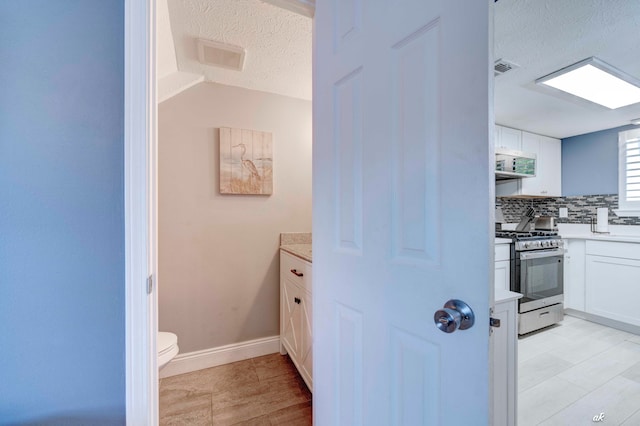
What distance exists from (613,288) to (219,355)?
398 centimetres

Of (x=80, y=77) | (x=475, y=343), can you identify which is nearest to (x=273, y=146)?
(x=80, y=77)

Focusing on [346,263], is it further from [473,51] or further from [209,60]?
[209,60]

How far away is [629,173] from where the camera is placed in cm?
298

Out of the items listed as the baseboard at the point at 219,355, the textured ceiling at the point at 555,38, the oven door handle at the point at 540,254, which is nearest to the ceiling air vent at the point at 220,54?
the textured ceiling at the point at 555,38

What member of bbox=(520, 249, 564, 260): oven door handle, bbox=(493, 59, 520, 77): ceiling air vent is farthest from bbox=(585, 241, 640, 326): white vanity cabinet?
bbox=(493, 59, 520, 77): ceiling air vent

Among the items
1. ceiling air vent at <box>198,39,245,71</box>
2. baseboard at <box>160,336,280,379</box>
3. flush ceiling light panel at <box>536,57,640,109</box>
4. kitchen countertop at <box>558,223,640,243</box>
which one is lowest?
baseboard at <box>160,336,280,379</box>

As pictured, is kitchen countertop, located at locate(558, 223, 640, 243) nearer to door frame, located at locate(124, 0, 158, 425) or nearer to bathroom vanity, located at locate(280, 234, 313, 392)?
bathroom vanity, located at locate(280, 234, 313, 392)

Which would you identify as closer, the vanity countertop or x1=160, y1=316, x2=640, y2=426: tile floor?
x1=160, y1=316, x2=640, y2=426: tile floor

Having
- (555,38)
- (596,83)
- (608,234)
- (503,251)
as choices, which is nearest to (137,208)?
(555,38)

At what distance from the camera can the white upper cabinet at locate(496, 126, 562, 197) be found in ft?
10.3

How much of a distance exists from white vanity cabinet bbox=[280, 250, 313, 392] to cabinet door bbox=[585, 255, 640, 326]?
10.8ft

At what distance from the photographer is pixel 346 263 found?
90 cm

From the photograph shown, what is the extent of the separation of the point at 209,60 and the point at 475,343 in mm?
2211

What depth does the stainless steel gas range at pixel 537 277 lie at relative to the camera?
2.53 metres
